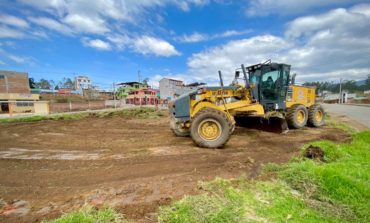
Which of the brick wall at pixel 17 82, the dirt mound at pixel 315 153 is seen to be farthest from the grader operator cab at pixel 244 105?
the brick wall at pixel 17 82

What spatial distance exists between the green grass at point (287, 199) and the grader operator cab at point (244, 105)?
7.81 feet

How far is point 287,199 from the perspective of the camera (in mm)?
2842

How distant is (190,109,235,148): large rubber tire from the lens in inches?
229

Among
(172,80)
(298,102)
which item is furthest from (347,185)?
(172,80)

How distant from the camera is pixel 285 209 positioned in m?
2.61

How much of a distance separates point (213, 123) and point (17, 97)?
119 ft

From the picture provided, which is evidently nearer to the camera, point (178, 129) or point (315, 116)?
point (178, 129)

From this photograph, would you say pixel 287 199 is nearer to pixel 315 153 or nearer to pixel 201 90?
pixel 315 153

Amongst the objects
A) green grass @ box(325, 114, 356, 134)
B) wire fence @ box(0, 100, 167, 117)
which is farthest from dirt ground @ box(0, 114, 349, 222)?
wire fence @ box(0, 100, 167, 117)

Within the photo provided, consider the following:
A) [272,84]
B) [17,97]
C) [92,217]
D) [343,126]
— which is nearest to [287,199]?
[92,217]

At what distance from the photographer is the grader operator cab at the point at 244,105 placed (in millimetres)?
5871

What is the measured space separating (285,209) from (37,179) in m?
4.32

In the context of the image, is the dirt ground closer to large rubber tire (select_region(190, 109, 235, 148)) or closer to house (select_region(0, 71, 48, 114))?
large rubber tire (select_region(190, 109, 235, 148))

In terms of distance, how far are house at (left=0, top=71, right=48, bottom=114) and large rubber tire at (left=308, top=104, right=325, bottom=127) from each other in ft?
74.7
